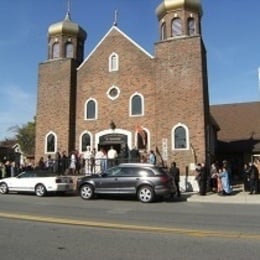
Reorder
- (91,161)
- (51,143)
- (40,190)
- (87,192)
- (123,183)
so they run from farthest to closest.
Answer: (51,143) → (91,161) → (40,190) → (87,192) → (123,183)

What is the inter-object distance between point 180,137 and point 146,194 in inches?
331

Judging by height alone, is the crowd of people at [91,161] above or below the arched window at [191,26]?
below

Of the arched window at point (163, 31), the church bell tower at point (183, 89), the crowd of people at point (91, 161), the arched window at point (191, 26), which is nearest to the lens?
the crowd of people at point (91, 161)

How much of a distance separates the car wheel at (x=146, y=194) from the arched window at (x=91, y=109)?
1178 centimetres

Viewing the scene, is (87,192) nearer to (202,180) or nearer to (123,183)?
(123,183)

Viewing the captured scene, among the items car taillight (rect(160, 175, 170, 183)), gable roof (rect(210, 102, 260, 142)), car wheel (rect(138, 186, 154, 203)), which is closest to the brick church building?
car taillight (rect(160, 175, 170, 183))

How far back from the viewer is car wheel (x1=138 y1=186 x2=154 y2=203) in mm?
18984

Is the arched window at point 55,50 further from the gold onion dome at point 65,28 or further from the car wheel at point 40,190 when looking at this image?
the car wheel at point 40,190

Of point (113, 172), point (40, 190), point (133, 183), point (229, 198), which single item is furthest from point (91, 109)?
point (229, 198)

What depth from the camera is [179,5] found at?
28859 mm

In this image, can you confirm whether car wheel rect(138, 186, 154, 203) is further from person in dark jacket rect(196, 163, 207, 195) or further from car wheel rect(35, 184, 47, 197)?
car wheel rect(35, 184, 47, 197)

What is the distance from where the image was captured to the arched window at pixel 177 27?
28.8 m

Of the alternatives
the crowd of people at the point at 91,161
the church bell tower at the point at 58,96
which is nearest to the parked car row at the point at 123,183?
the crowd of people at the point at 91,161

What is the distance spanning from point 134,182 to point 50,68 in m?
15.1
